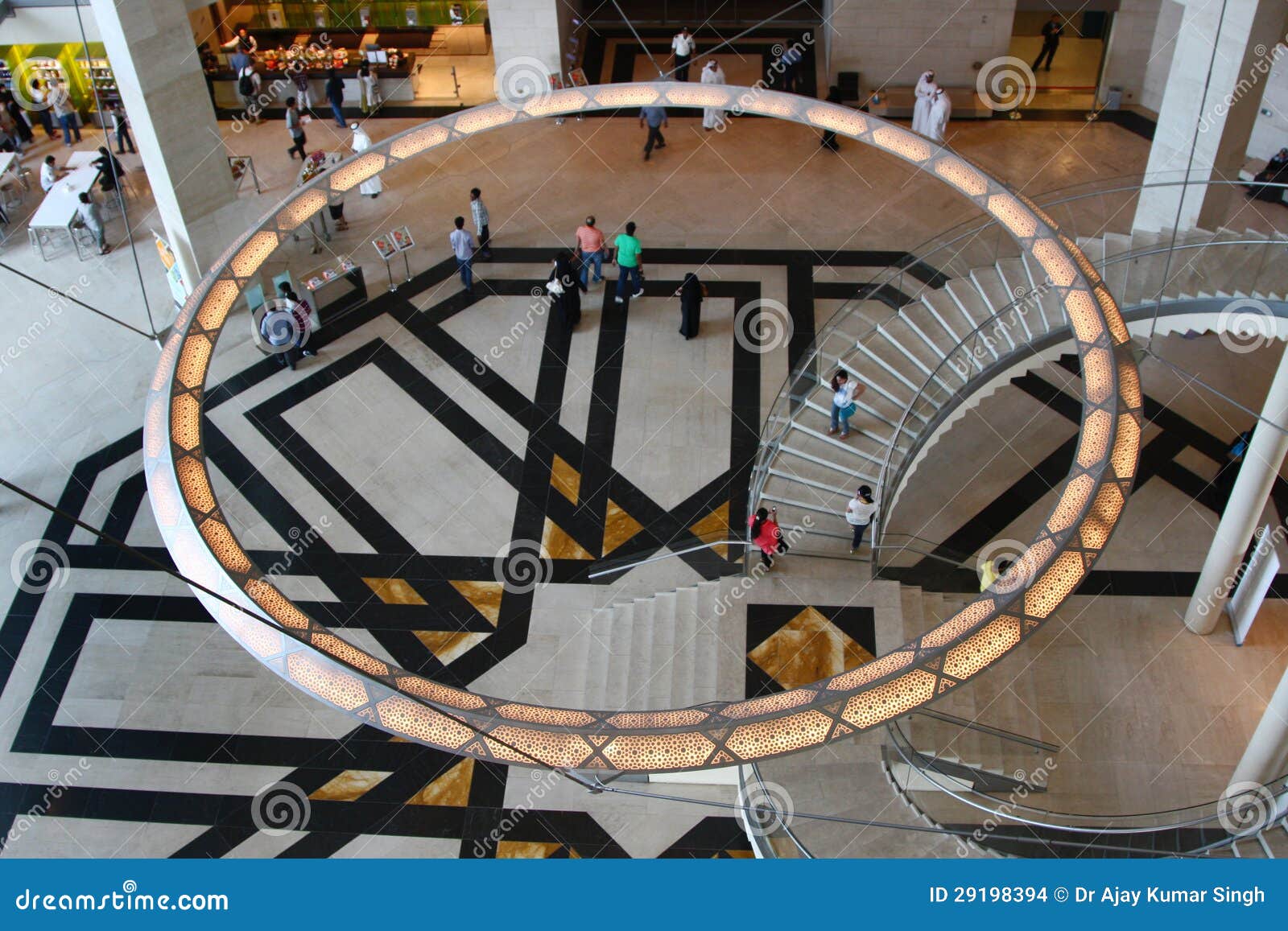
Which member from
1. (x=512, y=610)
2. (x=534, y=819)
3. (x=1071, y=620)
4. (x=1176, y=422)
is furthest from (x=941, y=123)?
(x=534, y=819)

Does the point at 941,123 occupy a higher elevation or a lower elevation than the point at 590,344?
higher

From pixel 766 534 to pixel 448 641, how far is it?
4.35 m

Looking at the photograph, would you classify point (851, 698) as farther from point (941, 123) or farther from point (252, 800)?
point (941, 123)

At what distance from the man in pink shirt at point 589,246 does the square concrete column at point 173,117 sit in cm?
586

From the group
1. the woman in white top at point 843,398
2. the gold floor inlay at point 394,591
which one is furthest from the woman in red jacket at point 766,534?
the gold floor inlay at point 394,591

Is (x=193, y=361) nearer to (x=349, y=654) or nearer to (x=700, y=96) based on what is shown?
(x=349, y=654)

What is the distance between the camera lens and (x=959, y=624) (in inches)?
285

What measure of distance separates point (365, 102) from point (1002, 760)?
18.4m

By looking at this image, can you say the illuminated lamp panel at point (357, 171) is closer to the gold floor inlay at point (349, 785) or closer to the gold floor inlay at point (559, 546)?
the gold floor inlay at point (349, 785)

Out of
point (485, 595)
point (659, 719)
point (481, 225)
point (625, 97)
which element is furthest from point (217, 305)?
point (481, 225)

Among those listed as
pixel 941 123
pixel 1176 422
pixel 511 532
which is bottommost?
pixel 511 532

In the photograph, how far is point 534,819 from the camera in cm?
1428

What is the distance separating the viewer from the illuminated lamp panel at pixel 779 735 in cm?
682

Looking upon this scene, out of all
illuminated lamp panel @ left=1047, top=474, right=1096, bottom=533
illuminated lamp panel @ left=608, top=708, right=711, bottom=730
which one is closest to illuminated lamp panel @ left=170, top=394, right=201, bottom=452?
illuminated lamp panel @ left=608, top=708, right=711, bottom=730
